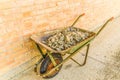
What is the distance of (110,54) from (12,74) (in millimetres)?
1755

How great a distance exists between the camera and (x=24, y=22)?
8.04 ft

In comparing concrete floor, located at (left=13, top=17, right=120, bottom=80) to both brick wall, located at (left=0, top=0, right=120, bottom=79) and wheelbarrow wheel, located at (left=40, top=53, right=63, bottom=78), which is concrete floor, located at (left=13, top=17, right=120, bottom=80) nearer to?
wheelbarrow wheel, located at (left=40, top=53, right=63, bottom=78)

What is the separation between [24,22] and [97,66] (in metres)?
1.35

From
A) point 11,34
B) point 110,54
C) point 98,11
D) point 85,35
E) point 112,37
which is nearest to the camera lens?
point 11,34

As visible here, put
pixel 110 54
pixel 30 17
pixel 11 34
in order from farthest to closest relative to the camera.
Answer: pixel 110 54 → pixel 30 17 → pixel 11 34

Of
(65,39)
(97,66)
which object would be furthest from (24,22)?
(97,66)

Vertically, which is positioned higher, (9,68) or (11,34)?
(11,34)

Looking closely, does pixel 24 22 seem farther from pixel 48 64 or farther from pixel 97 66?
pixel 97 66

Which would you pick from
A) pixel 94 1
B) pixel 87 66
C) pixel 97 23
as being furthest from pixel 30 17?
pixel 97 23

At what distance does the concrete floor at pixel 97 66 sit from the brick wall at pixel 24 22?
34cm

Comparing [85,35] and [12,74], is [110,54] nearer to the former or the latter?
[85,35]

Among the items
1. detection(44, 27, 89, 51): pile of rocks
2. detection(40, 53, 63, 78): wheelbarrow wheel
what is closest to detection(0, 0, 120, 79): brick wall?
detection(44, 27, 89, 51): pile of rocks

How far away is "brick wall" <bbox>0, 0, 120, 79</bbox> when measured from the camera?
2.27 m

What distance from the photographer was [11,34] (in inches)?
92.4
